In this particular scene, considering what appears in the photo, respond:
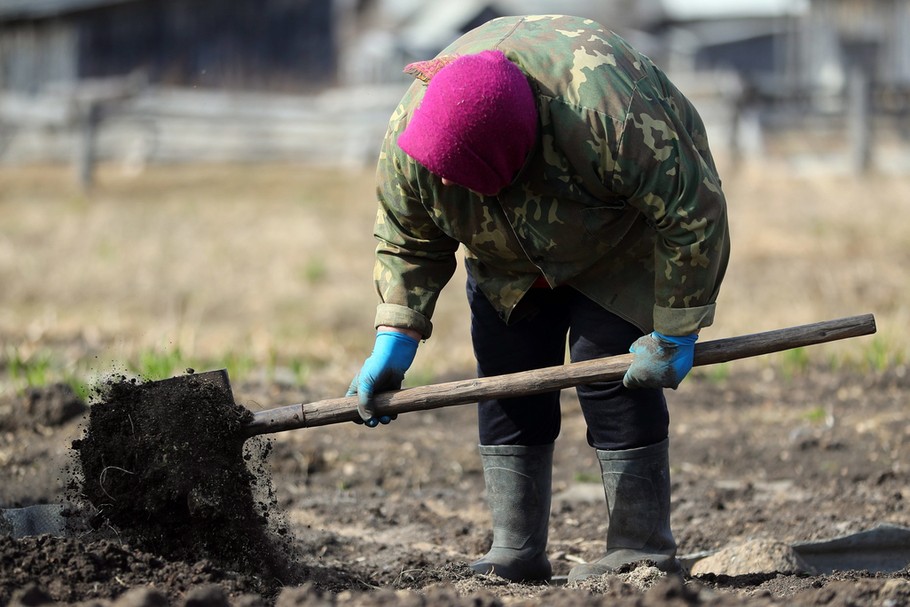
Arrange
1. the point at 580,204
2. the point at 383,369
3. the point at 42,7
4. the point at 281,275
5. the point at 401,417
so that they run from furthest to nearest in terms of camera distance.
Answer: the point at 42,7 < the point at 281,275 < the point at 401,417 < the point at 383,369 < the point at 580,204

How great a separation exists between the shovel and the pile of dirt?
0.16m

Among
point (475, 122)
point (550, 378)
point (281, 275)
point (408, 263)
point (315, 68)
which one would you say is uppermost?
point (315, 68)

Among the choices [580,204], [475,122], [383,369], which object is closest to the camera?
[475,122]

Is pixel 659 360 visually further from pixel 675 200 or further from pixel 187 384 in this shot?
pixel 187 384

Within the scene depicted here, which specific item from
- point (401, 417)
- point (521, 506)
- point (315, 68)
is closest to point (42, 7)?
point (315, 68)

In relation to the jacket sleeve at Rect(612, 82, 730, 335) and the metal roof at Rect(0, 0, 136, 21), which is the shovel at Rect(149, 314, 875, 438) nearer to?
the jacket sleeve at Rect(612, 82, 730, 335)

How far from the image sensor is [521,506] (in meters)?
3.30

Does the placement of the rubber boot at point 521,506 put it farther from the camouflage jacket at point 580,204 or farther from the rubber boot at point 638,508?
the camouflage jacket at point 580,204

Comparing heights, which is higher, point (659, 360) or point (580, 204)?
point (580, 204)

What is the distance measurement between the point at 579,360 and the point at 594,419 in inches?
7.0

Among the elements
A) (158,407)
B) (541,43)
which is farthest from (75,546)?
(541,43)

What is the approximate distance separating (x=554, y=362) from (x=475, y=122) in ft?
3.21

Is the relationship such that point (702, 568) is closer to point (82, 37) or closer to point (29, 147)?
point (29, 147)

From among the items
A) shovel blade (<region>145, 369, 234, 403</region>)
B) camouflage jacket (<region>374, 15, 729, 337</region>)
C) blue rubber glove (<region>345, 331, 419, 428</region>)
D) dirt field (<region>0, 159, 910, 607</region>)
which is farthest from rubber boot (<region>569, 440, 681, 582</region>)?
shovel blade (<region>145, 369, 234, 403</region>)
